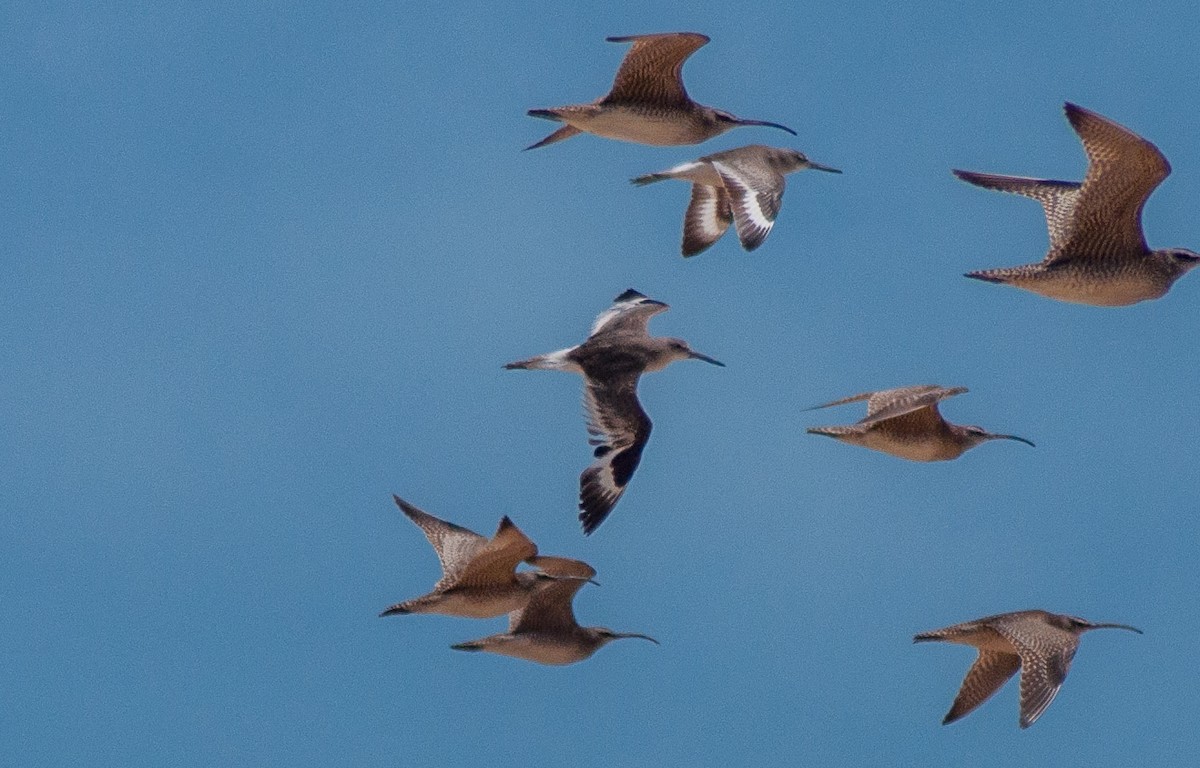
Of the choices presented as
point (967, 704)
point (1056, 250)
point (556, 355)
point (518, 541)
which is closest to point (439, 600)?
point (518, 541)

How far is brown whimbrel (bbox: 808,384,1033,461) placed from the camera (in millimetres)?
14922

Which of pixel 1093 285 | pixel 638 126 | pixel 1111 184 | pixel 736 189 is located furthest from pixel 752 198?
pixel 1111 184

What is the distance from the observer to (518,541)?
13.7 m

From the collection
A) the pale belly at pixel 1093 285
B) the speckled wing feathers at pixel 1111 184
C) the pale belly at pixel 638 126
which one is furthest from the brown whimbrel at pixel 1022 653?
the pale belly at pixel 638 126

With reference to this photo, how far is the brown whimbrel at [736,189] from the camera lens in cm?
1556

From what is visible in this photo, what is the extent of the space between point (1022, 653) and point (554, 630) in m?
3.48

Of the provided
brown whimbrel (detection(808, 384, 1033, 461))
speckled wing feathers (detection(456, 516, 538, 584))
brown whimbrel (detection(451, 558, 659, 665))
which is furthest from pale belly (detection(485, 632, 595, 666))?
brown whimbrel (detection(808, 384, 1033, 461))

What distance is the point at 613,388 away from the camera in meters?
15.5

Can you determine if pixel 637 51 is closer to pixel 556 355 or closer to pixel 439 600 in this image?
pixel 556 355

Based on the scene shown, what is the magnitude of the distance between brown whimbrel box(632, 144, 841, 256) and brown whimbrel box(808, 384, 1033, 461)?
145 centimetres

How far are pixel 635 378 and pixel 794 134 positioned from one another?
2823 mm

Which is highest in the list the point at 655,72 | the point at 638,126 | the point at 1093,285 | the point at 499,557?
the point at 655,72

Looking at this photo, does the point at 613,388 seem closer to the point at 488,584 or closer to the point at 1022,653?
the point at 488,584

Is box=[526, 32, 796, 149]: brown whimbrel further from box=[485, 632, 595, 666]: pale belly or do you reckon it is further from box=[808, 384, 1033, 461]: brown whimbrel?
box=[485, 632, 595, 666]: pale belly
